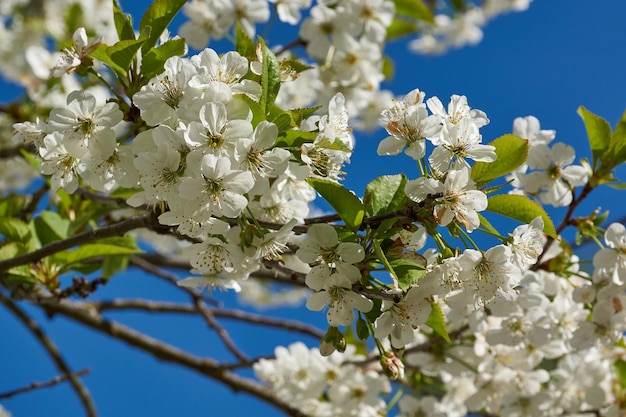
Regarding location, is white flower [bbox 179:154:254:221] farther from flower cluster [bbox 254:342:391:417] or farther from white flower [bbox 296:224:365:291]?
flower cluster [bbox 254:342:391:417]

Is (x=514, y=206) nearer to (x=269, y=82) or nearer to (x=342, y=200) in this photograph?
(x=342, y=200)

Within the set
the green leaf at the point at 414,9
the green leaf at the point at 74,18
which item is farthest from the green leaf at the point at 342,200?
the green leaf at the point at 74,18

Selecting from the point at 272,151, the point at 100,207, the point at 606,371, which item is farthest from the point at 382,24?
the point at 272,151

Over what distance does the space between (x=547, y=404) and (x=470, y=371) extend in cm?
28

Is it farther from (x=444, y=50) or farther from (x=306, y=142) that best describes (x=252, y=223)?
(x=444, y=50)

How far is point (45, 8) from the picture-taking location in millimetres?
5746

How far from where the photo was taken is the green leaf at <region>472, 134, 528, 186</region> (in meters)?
1.38

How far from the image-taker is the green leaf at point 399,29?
11.9 feet

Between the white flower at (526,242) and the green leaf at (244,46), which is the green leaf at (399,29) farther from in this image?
the white flower at (526,242)

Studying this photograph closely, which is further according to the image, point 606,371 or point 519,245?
point 606,371

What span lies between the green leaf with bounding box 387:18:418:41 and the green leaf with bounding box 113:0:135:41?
92.7 inches

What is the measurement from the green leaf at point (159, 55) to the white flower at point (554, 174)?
1.07 meters

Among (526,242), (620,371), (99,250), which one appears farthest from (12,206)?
(620,371)

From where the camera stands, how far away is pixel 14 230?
6.66 feet
